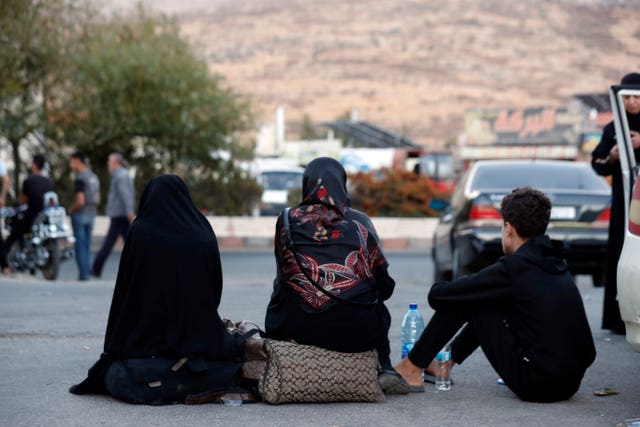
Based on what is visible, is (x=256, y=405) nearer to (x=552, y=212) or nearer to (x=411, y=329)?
(x=411, y=329)

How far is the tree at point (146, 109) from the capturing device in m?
23.6

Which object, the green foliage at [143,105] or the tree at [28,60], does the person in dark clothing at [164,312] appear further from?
the green foliage at [143,105]

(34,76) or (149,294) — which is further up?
(34,76)

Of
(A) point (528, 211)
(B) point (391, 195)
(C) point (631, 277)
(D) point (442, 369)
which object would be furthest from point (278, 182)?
(C) point (631, 277)

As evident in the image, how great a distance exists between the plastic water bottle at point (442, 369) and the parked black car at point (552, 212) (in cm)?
493

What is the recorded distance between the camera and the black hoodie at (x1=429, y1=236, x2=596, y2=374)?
5523 mm

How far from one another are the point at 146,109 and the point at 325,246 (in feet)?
60.9

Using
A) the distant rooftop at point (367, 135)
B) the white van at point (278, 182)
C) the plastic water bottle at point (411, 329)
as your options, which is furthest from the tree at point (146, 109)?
the distant rooftop at point (367, 135)

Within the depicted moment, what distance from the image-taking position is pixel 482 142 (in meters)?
76.5

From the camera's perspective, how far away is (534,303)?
553cm

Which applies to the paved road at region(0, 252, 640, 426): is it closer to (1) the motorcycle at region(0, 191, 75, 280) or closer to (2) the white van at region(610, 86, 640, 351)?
(2) the white van at region(610, 86, 640, 351)

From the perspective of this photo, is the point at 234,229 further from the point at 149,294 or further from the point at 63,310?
the point at 149,294

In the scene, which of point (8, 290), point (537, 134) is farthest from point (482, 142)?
point (8, 290)

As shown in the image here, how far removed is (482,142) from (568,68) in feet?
233
